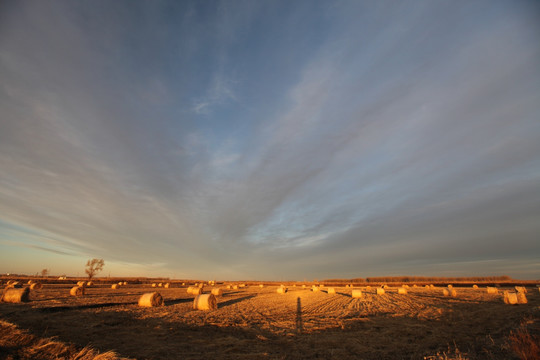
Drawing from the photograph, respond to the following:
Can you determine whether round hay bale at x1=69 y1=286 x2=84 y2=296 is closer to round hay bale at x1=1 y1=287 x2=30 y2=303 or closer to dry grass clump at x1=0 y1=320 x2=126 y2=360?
round hay bale at x1=1 y1=287 x2=30 y2=303

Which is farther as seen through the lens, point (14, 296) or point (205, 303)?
point (14, 296)

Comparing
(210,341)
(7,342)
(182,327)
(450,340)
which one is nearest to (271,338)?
(210,341)

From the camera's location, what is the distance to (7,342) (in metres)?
7.37

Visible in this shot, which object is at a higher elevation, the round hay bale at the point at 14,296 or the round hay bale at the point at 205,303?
the round hay bale at the point at 14,296

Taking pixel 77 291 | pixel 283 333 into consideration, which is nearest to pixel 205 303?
pixel 283 333

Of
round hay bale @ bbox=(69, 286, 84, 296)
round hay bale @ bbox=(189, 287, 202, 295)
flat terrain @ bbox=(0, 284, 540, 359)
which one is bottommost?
flat terrain @ bbox=(0, 284, 540, 359)

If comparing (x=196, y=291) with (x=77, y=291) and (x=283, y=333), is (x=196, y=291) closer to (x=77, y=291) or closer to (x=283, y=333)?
(x=77, y=291)

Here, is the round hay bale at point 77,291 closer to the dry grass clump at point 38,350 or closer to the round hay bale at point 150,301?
the round hay bale at point 150,301

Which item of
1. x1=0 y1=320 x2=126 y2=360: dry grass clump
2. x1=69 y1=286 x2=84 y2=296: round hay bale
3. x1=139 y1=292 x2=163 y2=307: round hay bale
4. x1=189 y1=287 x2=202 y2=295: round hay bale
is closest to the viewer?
x1=0 y1=320 x2=126 y2=360: dry grass clump

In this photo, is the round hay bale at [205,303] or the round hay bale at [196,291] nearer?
the round hay bale at [205,303]

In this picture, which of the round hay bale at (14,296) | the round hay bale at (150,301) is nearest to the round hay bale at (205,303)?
the round hay bale at (150,301)

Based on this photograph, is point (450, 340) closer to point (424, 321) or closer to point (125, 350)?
point (424, 321)

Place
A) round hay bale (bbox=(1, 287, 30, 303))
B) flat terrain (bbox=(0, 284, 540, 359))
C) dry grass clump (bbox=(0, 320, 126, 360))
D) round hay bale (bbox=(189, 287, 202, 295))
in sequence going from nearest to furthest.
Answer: dry grass clump (bbox=(0, 320, 126, 360)) → flat terrain (bbox=(0, 284, 540, 359)) → round hay bale (bbox=(1, 287, 30, 303)) → round hay bale (bbox=(189, 287, 202, 295))

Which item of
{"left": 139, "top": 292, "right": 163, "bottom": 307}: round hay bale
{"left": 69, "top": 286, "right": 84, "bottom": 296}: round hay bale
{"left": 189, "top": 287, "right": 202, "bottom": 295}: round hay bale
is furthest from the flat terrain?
{"left": 189, "top": 287, "right": 202, "bottom": 295}: round hay bale
